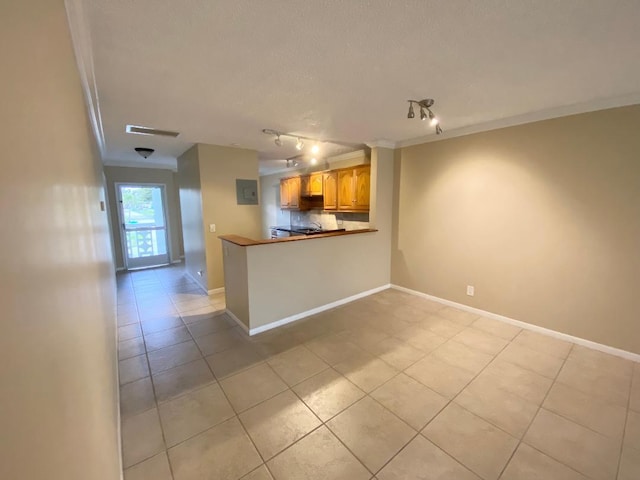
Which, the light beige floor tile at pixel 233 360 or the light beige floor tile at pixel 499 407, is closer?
the light beige floor tile at pixel 499 407

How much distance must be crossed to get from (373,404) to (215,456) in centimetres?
112

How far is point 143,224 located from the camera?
6340mm

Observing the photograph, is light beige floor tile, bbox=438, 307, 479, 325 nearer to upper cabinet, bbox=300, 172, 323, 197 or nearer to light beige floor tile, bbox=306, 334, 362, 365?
light beige floor tile, bbox=306, 334, 362, 365

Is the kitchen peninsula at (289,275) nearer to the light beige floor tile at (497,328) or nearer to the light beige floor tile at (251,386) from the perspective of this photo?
the light beige floor tile at (251,386)

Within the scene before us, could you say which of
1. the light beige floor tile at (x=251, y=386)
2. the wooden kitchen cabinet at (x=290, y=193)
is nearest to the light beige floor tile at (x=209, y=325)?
the light beige floor tile at (x=251, y=386)

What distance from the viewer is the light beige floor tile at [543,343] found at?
2660 millimetres

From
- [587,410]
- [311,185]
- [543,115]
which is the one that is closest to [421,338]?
[587,410]

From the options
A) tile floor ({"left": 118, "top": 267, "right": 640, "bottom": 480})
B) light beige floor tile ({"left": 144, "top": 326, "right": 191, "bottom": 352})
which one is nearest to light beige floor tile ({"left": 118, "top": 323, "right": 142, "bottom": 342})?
tile floor ({"left": 118, "top": 267, "right": 640, "bottom": 480})

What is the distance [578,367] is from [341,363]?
7.08 feet

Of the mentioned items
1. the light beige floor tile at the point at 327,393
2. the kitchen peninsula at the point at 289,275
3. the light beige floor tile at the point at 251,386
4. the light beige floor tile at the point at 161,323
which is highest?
the kitchen peninsula at the point at 289,275

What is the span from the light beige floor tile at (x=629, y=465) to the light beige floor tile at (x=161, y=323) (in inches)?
153

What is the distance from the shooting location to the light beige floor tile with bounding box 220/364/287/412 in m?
2.06

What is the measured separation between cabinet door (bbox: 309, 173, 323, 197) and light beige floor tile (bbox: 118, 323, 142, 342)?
3731mm

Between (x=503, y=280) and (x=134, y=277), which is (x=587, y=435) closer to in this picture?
(x=503, y=280)
